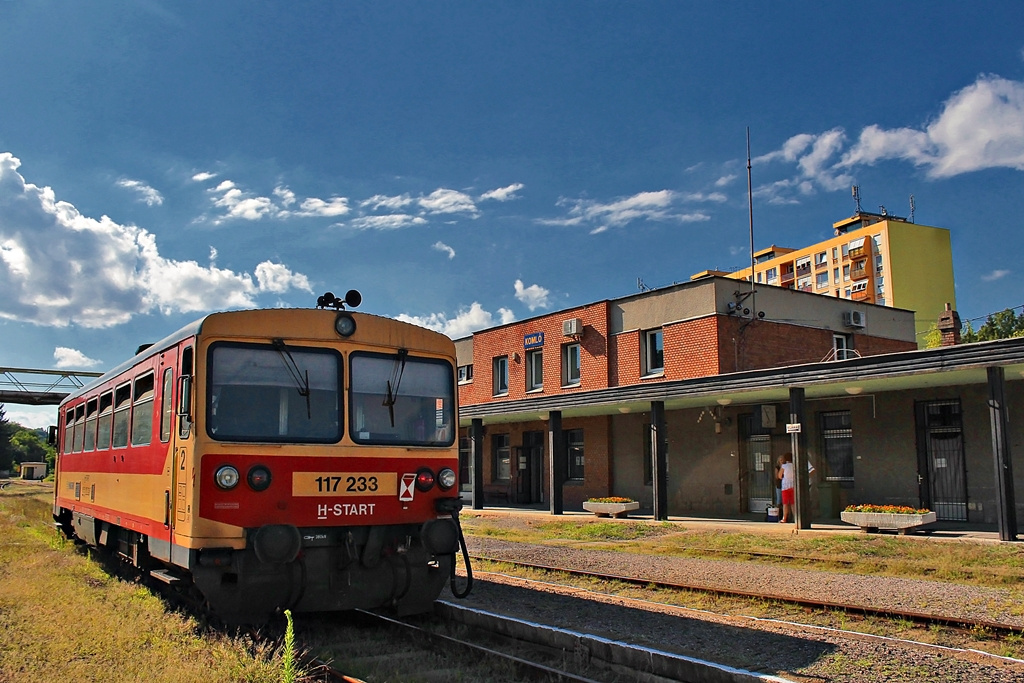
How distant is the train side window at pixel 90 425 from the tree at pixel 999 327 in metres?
50.2

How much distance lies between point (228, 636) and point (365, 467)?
196 cm

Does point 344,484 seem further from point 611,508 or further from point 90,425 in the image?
point 611,508

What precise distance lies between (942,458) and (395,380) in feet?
49.4

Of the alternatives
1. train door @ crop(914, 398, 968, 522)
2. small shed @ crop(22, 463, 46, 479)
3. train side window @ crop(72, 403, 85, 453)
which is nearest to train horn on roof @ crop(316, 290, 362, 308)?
train side window @ crop(72, 403, 85, 453)

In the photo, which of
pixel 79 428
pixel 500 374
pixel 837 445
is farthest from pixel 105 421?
pixel 500 374

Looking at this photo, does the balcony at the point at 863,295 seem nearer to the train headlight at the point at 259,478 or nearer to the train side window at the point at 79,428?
the train side window at the point at 79,428

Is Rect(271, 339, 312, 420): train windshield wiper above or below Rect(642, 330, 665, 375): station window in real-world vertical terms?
below

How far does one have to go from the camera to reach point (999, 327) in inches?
2015

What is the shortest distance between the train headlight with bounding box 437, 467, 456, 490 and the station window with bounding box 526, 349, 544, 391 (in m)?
21.6

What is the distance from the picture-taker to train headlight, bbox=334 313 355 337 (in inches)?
297

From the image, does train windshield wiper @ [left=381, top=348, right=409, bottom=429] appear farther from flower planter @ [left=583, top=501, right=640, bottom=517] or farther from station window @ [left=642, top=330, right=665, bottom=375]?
station window @ [left=642, top=330, right=665, bottom=375]

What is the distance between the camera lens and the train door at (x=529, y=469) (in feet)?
96.8

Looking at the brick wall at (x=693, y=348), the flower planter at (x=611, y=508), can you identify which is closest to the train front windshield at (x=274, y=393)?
the flower planter at (x=611, y=508)

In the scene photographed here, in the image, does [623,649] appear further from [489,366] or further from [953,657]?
[489,366]
